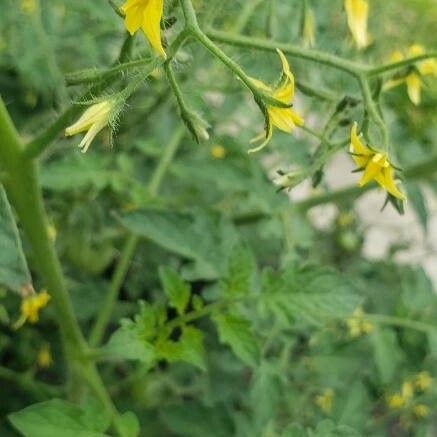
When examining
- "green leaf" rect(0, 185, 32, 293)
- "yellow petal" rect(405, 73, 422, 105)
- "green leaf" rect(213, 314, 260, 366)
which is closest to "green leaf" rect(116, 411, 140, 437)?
"green leaf" rect(213, 314, 260, 366)

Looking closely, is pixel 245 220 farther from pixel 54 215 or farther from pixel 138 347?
pixel 138 347

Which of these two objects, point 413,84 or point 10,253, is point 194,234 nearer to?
point 413,84

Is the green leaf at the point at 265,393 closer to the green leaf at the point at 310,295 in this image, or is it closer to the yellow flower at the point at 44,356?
the green leaf at the point at 310,295

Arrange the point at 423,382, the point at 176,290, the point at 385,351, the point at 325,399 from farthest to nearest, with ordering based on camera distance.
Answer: the point at 423,382
the point at 325,399
the point at 385,351
the point at 176,290

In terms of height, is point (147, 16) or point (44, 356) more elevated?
point (147, 16)

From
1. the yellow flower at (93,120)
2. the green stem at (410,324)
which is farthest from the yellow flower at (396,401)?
the yellow flower at (93,120)

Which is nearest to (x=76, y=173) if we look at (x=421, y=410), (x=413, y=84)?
(x=413, y=84)

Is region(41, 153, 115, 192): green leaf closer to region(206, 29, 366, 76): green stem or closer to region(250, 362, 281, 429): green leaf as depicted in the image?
region(250, 362, 281, 429): green leaf

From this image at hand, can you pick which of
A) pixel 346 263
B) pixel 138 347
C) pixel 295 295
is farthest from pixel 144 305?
pixel 346 263

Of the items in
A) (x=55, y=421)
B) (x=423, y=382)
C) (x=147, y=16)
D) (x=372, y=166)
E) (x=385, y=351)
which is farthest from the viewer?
(x=423, y=382)
